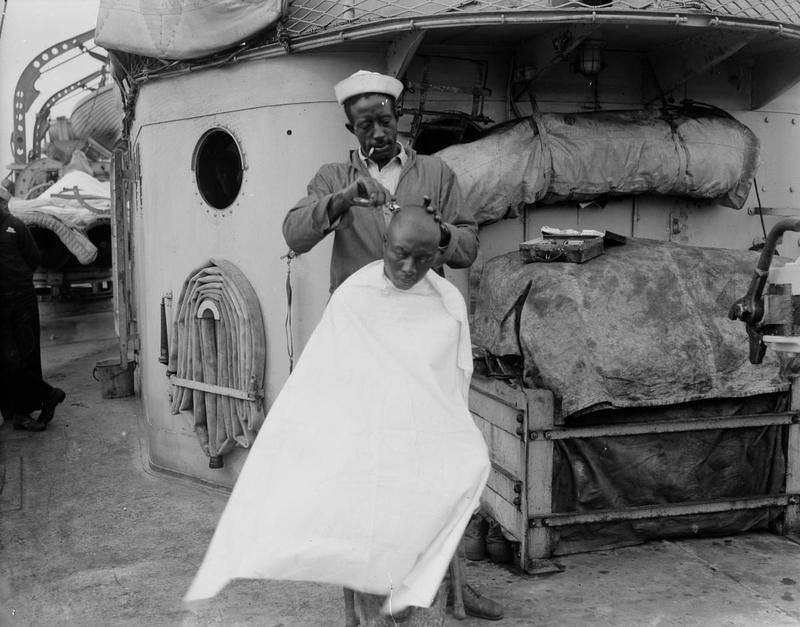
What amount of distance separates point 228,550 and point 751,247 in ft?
15.0

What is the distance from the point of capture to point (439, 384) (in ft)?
9.02

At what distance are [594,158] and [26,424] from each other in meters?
5.82

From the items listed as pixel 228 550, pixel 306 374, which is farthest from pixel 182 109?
pixel 228 550

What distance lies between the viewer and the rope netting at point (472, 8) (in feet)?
14.8

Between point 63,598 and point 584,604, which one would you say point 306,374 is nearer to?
point 584,604

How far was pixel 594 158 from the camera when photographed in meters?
5.02

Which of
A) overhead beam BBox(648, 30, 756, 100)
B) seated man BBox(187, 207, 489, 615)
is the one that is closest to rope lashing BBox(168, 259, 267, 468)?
seated man BBox(187, 207, 489, 615)

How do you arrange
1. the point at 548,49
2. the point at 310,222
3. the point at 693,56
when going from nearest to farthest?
the point at 310,222 → the point at 548,49 → the point at 693,56

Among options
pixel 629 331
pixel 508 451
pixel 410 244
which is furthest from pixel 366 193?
pixel 508 451

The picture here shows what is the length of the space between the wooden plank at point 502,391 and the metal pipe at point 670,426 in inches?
6.7

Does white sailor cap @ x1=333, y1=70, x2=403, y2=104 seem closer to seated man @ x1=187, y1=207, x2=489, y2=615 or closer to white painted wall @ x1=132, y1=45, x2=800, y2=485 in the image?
seated man @ x1=187, y1=207, x2=489, y2=615

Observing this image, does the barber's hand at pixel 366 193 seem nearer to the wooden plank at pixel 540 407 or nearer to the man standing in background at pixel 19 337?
the wooden plank at pixel 540 407

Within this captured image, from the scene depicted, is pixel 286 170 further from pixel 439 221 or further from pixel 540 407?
→ pixel 439 221

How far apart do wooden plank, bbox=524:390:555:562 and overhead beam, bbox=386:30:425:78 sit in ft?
6.86
